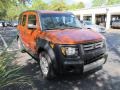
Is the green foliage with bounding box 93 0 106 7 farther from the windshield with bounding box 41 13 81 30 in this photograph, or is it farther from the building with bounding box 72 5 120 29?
the windshield with bounding box 41 13 81 30

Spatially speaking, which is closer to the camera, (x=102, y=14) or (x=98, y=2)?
(x=102, y=14)

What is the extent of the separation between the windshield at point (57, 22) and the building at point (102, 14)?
27.4m

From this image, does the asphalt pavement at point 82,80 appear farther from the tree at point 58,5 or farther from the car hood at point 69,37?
the tree at point 58,5

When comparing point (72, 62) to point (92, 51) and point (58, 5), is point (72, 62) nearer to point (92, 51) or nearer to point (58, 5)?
point (92, 51)

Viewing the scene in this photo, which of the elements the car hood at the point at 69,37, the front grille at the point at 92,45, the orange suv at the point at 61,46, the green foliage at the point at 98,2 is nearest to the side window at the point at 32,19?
the orange suv at the point at 61,46

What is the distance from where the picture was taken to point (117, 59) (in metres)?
8.37

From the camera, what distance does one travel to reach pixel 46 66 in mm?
5898

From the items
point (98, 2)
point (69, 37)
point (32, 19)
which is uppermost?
point (98, 2)

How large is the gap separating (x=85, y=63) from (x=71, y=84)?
73 cm

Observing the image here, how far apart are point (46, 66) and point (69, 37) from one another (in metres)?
1.21

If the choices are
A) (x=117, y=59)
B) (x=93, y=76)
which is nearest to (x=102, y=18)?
(x=117, y=59)

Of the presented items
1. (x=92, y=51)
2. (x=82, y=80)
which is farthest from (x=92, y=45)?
(x=82, y=80)

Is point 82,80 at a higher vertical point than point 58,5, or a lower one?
lower

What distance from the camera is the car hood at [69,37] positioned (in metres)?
5.25
